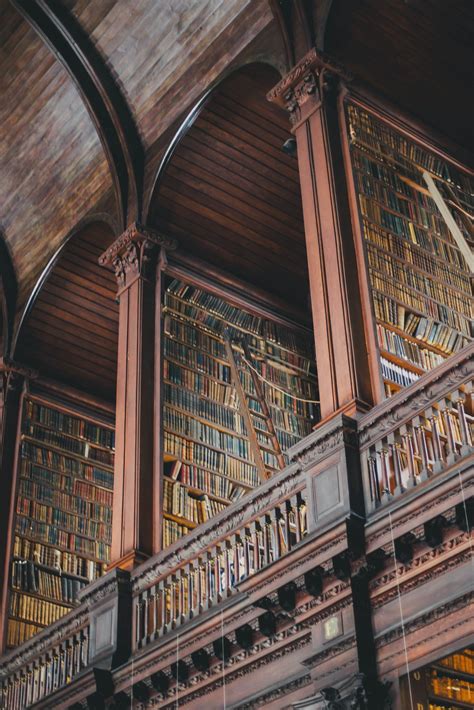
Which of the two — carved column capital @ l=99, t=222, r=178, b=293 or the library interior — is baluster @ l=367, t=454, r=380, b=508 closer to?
the library interior

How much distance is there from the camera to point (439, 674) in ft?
18.4

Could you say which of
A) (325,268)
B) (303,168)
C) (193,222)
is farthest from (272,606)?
(193,222)

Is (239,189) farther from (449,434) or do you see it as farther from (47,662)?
(449,434)

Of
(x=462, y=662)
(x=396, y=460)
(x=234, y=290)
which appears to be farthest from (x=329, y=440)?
(x=234, y=290)

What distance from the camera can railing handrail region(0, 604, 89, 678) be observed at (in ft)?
24.9

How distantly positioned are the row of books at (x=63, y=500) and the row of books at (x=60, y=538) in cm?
21

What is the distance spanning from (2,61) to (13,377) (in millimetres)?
2841

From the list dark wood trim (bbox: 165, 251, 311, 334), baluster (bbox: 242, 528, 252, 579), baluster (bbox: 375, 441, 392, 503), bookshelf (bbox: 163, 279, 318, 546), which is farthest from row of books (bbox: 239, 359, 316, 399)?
baluster (bbox: 375, 441, 392, 503)

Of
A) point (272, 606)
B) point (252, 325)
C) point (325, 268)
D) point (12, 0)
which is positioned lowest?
point (272, 606)

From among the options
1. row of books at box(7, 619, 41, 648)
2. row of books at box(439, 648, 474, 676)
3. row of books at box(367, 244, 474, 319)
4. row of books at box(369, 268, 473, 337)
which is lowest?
row of books at box(439, 648, 474, 676)

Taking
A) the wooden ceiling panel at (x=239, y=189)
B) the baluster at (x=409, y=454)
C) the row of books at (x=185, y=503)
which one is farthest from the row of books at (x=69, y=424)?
the baluster at (x=409, y=454)

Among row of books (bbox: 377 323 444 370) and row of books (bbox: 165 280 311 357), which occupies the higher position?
row of books (bbox: 165 280 311 357)

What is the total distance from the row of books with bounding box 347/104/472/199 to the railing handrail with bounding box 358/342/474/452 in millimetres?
2306

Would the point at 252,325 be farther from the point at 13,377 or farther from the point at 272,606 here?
the point at 272,606
